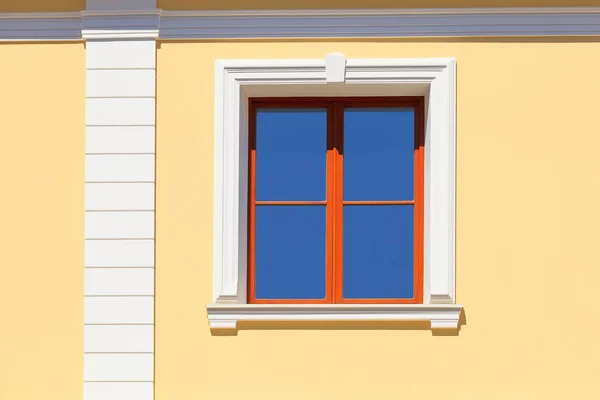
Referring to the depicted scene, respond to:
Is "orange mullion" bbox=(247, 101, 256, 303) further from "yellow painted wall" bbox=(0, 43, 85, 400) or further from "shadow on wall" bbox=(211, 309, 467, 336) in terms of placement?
"yellow painted wall" bbox=(0, 43, 85, 400)

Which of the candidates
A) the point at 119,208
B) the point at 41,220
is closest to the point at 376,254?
the point at 119,208

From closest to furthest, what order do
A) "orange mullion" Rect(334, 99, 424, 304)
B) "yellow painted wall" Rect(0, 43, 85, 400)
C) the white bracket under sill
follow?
the white bracket under sill
"yellow painted wall" Rect(0, 43, 85, 400)
"orange mullion" Rect(334, 99, 424, 304)

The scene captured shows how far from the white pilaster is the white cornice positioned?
47 mm

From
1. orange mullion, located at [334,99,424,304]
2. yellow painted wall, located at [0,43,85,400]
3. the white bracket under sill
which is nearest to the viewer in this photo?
the white bracket under sill

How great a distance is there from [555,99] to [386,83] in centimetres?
125

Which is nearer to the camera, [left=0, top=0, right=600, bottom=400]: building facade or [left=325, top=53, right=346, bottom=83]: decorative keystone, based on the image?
[left=0, top=0, right=600, bottom=400]: building facade

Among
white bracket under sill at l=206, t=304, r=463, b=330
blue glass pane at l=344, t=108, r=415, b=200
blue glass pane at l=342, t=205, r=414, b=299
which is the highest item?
blue glass pane at l=344, t=108, r=415, b=200

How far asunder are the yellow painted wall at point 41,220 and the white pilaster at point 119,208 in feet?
0.38

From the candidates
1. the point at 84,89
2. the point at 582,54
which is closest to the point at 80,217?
the point at 84,89

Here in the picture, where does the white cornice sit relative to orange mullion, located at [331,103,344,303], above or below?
above

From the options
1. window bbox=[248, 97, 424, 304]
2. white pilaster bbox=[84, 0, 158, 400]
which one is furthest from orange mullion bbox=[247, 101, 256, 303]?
white pilaster bbox=[84, 0, 158, 400]

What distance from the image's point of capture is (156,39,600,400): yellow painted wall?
6754 mm

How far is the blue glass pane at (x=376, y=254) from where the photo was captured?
7062 mm

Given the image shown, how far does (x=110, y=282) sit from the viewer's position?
6.84m
